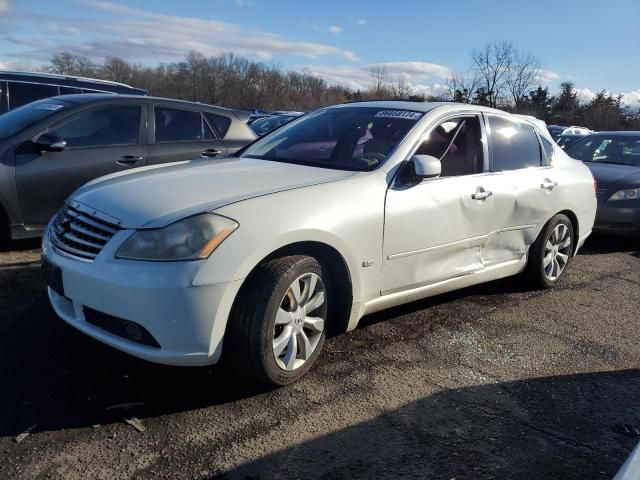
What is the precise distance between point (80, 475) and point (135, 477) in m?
0.22

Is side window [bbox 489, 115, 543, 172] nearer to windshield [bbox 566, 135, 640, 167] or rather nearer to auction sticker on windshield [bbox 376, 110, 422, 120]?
auction sticker on windshield [bbox 376, 110, 422, 120]

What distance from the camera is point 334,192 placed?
128 inches

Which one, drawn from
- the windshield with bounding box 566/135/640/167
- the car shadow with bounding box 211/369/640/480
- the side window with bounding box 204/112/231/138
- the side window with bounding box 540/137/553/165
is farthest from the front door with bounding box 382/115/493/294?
the windshield with bounding box 566/135/640/167

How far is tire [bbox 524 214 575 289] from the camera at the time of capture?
4906mm

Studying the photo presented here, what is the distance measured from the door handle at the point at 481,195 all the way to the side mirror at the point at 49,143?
376 cm

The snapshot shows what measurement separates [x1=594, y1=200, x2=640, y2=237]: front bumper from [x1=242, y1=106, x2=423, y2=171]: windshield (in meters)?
4.25

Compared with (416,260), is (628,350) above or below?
below

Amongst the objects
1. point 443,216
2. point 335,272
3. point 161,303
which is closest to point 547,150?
point 443,216

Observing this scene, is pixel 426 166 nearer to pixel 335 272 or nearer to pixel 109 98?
pixel 335 272

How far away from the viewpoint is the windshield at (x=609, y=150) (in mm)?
8070

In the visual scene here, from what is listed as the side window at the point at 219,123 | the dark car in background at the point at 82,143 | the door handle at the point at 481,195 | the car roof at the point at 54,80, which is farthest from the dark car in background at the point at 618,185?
the car roof at the point at 54,80

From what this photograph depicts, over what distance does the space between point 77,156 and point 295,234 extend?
3.38 m

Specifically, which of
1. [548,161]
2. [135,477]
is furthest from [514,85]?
[135,477]

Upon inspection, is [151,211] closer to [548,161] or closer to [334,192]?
[334,192]
